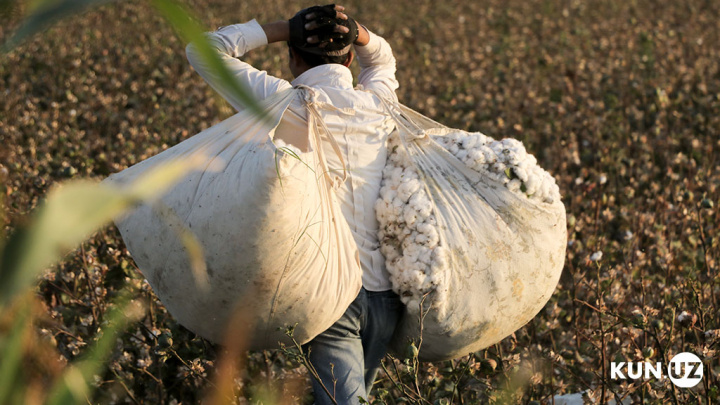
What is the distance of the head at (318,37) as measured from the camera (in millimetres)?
2323

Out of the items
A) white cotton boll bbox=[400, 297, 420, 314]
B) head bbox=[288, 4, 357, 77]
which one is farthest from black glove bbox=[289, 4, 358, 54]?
white cotton boll bbox=[400, 297, 420, 314]

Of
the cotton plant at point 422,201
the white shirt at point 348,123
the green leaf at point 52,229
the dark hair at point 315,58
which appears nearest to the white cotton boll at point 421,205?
the cotton plant at point 422,201

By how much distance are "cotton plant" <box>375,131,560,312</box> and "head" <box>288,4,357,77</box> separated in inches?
12.0

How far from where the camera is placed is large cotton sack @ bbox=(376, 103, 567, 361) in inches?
86.6

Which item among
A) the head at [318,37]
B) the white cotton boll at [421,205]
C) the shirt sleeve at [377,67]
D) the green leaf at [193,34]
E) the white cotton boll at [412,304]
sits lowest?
the white cotton boll at [412,304]

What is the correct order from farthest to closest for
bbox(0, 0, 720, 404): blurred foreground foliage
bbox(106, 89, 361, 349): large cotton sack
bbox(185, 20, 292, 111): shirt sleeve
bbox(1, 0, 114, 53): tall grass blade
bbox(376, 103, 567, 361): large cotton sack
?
bbox(0, 0, 720, 404): blurred foreground foliage → bbox(185, 20, 292, 111): shirt sleeve → bbox(376, 103, 567, 361): large cotton sack → bbox(106, 89, 361, 349): large cotton sack → bbox(1, 0, 114, 53): tall grass blade

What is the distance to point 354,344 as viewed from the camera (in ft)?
7.18

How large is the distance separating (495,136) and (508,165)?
12.0ft

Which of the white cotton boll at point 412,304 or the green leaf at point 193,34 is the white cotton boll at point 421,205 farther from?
the green leaf at point 193,34

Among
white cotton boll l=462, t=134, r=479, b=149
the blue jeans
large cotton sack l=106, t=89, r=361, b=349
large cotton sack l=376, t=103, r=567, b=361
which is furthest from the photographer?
white cotton boll l=462, t=134, r=479, b=149

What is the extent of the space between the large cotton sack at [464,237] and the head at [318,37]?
9.9 inches

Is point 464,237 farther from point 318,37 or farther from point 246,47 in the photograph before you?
point 246,47

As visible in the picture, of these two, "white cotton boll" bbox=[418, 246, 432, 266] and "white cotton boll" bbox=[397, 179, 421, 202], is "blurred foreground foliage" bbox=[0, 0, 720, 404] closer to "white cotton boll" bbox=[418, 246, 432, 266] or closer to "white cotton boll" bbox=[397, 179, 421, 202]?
"white cotton boll" bbox=[418, 246, 432, 266]

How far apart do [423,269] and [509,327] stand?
1.27 feet
